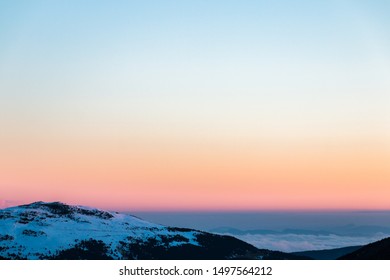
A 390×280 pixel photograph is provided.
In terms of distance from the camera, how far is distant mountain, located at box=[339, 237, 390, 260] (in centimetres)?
11219

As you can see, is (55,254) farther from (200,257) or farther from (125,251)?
(200,257)

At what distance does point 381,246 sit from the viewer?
12656cm

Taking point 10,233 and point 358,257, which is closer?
point 358,257

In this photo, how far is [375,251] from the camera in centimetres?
12412

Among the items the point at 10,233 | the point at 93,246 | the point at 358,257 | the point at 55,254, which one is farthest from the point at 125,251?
the point at 358,257

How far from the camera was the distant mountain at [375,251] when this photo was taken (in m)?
112

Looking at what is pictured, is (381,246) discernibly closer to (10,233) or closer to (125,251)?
(125,251)
